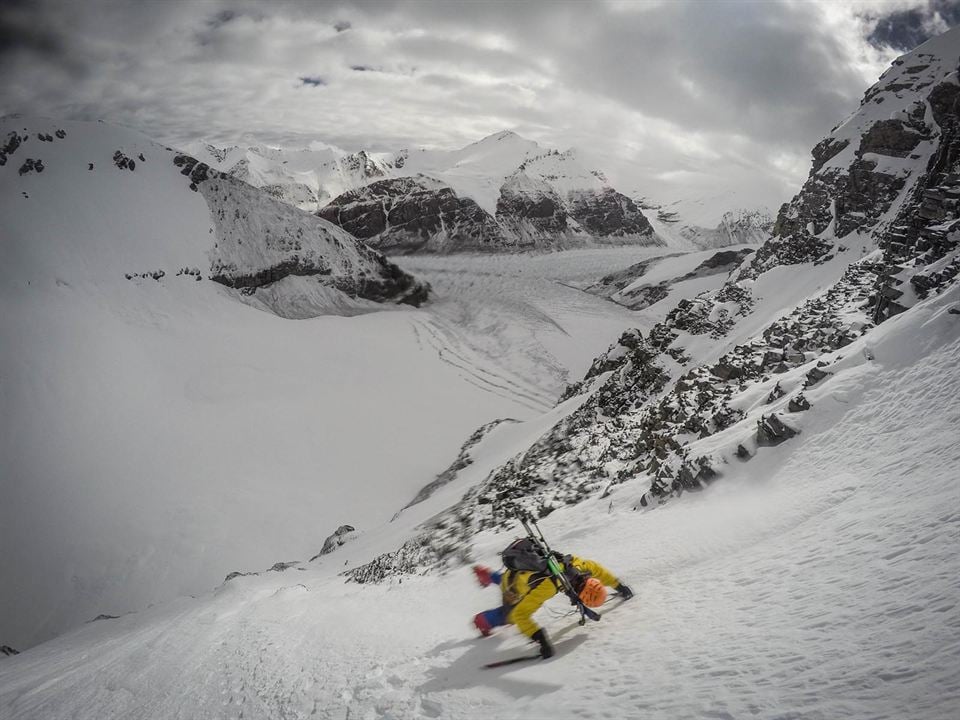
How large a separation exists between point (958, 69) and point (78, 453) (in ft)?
171

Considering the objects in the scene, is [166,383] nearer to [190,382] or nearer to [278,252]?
[190,382]

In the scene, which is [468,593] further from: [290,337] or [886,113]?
[290,337]

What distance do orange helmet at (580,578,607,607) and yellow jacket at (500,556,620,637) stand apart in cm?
17

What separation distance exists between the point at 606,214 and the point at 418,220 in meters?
77.1

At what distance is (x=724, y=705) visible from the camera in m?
2.88

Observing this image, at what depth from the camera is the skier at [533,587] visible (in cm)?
457

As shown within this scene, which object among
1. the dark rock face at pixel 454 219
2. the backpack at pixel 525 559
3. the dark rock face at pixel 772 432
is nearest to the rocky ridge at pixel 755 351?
the dark rock face at pixel 772 432

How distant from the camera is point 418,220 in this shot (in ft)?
502

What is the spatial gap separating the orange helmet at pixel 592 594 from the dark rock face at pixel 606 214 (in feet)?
607

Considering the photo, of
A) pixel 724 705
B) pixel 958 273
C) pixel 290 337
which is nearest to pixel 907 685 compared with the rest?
pixel 724 705

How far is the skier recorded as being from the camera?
4.57 m

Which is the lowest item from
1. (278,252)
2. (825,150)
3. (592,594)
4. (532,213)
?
(592,594)

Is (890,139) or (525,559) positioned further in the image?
(890,139)

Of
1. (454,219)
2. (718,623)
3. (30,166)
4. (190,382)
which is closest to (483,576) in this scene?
(718,623)
